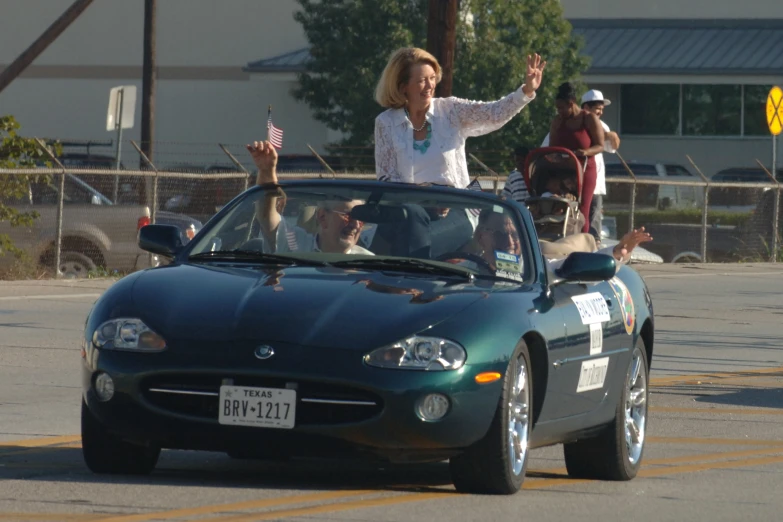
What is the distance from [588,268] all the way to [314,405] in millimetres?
1565

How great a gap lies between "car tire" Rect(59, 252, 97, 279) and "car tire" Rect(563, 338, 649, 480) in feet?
46.1

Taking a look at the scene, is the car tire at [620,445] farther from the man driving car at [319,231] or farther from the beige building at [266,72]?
the beige building at [266,72]

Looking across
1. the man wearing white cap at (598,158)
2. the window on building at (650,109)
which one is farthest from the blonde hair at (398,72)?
the window on building at (650,109)

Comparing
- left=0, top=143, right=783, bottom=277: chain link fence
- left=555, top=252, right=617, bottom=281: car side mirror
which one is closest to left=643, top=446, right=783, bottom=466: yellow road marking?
left=555, top=252, right=617, bottom=281: car side mirror

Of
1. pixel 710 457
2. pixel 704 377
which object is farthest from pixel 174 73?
pixel 710 457

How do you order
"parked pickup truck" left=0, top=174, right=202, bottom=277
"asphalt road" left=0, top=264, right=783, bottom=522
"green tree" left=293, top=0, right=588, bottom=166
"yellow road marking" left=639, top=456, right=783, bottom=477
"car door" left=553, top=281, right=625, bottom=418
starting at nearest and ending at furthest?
"asphalt road" left=0, top=264, right=783, bottom=522
"car door" left=553, top=281, right=625, bottom=418
"yellow road marking" left=639, top=456, right=783, bottom=477
"parked pickup truck" left=0, top=174, right=202, bottom=277
"green tree" left=293, top=0, right=588, bottom=166

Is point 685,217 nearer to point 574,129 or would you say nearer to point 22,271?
point 22,271

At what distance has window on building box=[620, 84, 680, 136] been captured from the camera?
5069cm

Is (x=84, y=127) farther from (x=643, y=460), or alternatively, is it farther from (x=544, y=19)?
(x=643, y=460)

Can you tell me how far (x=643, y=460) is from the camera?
820 cm

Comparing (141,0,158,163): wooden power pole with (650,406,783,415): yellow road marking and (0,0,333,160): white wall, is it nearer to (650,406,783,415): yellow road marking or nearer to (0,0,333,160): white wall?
(0,0,333,160): white wall

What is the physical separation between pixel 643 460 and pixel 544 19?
1283 inches

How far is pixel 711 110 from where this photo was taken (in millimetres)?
50344

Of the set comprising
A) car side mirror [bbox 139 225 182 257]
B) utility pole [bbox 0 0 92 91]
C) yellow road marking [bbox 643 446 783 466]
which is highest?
utility pole [bbox 0 0 92 91]
